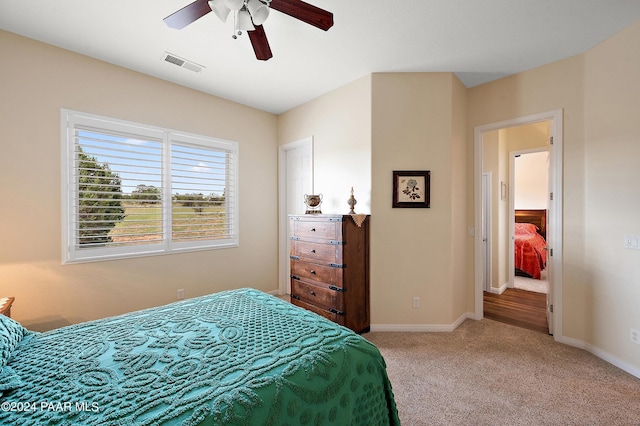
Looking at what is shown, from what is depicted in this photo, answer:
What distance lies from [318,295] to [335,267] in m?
0.42

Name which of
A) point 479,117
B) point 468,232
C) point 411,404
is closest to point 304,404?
point 411,404

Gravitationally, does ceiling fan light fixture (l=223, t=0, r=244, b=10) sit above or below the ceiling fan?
below

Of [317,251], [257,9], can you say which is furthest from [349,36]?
[317,251]

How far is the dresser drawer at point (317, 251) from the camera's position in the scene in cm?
282

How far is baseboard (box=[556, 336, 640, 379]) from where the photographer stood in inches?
87.0

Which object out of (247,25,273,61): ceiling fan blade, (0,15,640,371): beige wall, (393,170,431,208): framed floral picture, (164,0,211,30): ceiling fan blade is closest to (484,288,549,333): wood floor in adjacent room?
(0,15,640,371): beige wall

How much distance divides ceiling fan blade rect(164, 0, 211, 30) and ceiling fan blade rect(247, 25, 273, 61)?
30cm

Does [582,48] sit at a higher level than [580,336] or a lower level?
higher

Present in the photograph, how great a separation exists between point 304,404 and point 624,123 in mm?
A: 3312

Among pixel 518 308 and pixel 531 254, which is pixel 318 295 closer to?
pixel 518 308

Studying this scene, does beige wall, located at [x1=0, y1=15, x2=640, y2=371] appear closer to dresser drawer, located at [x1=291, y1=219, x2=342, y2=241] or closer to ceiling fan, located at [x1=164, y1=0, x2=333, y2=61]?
dresser drawer, located at [x1=291, y1=219, x2=342, y2=241]

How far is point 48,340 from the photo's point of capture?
4.32 feet

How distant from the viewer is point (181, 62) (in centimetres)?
280

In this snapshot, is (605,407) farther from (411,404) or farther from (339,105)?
(339,105)
